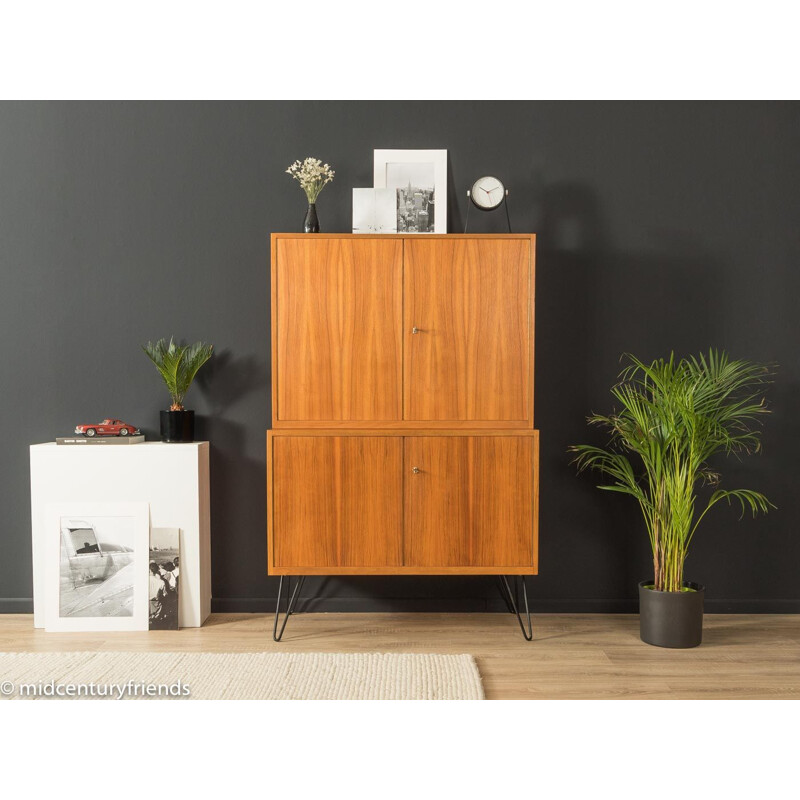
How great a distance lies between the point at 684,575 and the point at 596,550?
450 millimetres

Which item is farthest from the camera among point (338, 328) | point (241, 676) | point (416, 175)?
point (416, 175)

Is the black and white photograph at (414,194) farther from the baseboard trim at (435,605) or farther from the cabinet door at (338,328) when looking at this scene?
the baseboard trim at (435,605)

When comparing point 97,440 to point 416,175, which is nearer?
point 97,440

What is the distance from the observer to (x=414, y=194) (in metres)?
3.46

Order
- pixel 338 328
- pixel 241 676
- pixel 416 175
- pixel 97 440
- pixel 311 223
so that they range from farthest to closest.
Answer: pixel 416 175 < pixel 97 440 < pixel 311 223 < pixel 338 328 < pixel 241 676

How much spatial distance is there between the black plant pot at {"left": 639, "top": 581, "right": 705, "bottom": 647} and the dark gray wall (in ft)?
1.42

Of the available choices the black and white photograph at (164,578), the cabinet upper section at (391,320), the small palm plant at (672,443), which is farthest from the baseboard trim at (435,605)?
the cabinet upper section at (391,320)

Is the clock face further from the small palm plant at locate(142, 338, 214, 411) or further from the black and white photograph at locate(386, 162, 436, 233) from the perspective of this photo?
the small palm plant at locate(142, 338, 214, 411)

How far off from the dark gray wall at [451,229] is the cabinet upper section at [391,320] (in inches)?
20.0

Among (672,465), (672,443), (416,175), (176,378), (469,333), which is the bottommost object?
(672,465)

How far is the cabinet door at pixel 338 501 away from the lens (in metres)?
3.18

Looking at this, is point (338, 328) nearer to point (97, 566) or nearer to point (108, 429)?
point (108, 429)

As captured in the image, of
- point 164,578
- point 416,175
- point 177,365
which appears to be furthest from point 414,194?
point 164,578

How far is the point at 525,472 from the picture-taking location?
3180mm
